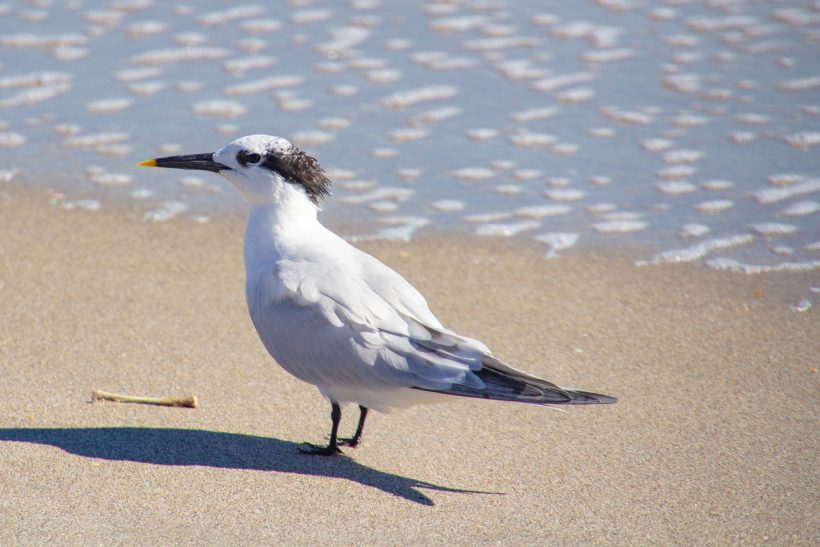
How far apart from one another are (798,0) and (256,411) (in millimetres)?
6270

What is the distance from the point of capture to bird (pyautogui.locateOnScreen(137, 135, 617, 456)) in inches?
128

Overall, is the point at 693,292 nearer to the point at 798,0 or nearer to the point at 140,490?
the point at 140,490

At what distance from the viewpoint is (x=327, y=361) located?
3402mm

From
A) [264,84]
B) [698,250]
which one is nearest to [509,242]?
[698,250]

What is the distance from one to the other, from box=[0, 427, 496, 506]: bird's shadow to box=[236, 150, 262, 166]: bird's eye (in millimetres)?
919

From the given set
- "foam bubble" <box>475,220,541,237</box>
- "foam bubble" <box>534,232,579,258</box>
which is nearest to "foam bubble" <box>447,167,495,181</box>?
"foam bubble" <box>475,220,541,237</box>

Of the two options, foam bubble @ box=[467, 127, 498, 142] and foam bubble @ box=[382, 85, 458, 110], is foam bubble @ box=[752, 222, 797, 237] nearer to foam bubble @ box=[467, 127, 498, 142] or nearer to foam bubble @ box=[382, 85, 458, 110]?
foam bubble @ box=[467, 127, 498, 142]

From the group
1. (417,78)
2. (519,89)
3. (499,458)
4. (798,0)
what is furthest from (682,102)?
(499,458)

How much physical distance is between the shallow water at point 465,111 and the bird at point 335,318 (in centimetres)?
157

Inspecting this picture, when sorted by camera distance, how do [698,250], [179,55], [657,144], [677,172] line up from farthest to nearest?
[179,55] → [657,144] → [677,172] → [698,250]

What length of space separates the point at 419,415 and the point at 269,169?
1001mm

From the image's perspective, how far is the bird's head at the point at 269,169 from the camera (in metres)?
3.72

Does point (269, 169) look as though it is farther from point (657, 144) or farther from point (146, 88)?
point (146, 88)

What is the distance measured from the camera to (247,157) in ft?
12.2
